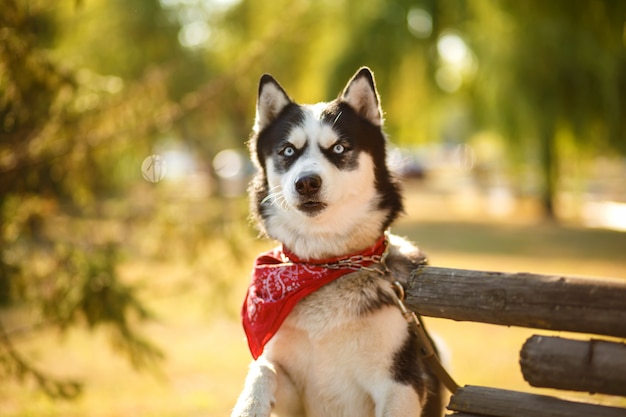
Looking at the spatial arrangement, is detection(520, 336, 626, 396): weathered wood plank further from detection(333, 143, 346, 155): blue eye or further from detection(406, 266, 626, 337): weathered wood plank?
detection(333, 143, 346, 155): blue eye

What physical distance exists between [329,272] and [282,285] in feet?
0.73

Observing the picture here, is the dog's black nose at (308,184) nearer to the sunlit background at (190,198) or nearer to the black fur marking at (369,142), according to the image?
the black fur marking at (369,142)

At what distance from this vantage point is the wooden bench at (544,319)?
80.7 inches

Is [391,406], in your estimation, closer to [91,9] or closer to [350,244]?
[350,244]

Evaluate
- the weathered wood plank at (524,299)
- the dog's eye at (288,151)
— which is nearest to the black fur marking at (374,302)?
the weathered wood plank at (524,299)

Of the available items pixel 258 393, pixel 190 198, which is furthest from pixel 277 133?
pixel 190 198

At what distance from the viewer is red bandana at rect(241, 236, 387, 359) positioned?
282 centimetres

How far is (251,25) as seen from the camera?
84.5ft

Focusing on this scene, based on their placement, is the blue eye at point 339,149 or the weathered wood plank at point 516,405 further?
the blue eye at point 339,149

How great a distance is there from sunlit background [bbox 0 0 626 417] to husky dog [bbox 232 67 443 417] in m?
0.46

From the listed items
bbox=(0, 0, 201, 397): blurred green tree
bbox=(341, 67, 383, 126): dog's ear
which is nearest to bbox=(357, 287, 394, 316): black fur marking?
bbox=(341, 67, 383, 126): dog's ear

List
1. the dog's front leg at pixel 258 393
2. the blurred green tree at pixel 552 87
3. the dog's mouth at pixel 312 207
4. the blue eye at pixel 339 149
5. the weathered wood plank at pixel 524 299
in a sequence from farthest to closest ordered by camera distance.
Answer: the blurred green tree at pixel 552 87 < the blue eye at pixel 339 149 < the dog's mouth at pixel 312 207 < the dog's front leg at pixel 258 393 < the weathered wood plank at pixel 524 299

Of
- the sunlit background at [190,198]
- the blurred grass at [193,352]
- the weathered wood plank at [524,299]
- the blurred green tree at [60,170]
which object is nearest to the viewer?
the weathered wood plank at [524,299]

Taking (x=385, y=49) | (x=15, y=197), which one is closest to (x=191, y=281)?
(x=15, y=197)
